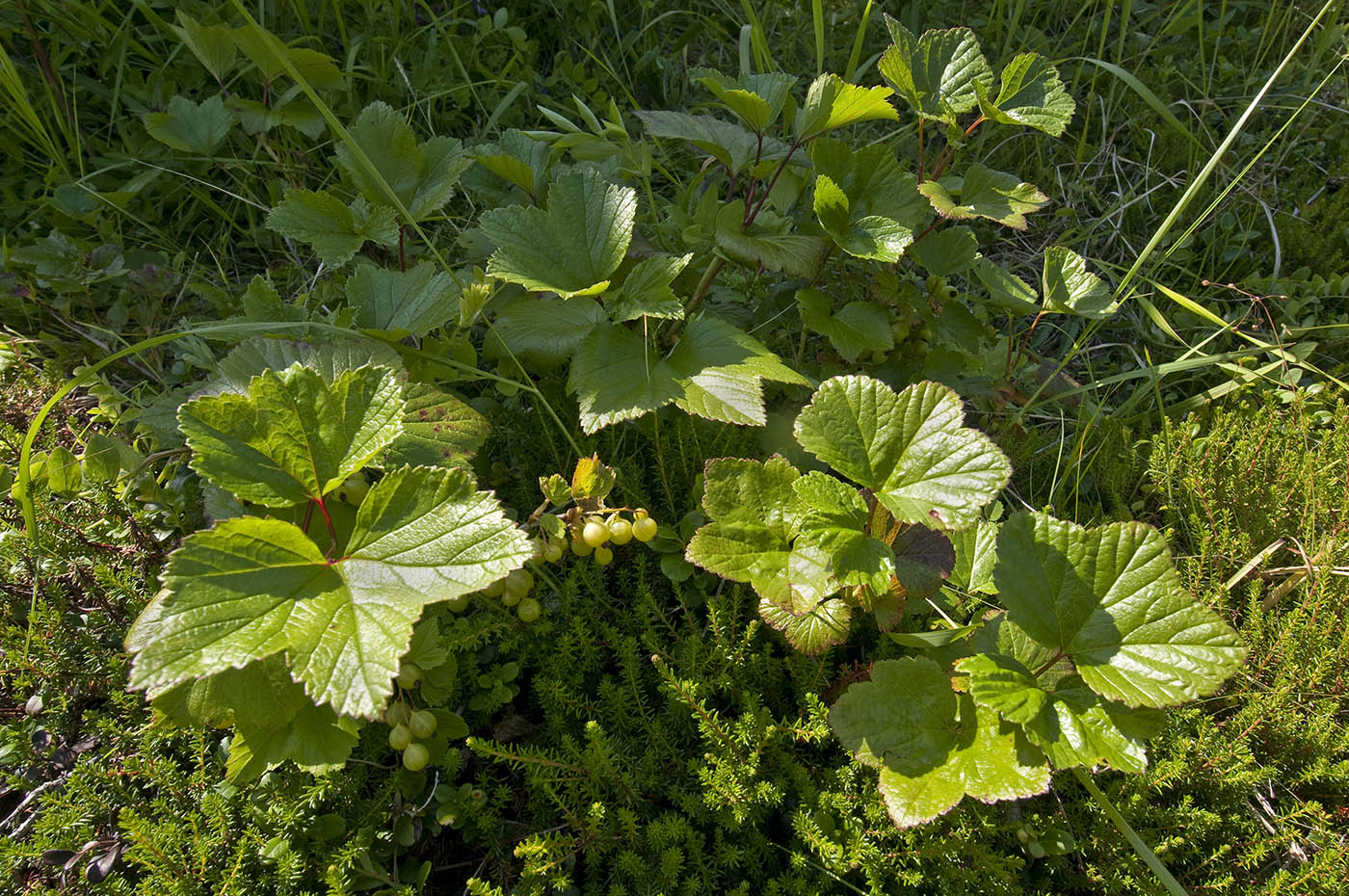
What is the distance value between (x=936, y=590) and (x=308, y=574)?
1.26 meters

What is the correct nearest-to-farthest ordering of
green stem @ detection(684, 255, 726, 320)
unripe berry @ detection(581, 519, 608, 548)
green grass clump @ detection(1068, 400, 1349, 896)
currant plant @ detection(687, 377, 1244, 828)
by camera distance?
currant plant @ detection(687, 377, 1244, 828)
unripe berry @ detection(581, 519, 608, 548)
green grass clump @ detection(1068, 400, 1349, 896)
green stem @ detection(684, 255, 726, 320)

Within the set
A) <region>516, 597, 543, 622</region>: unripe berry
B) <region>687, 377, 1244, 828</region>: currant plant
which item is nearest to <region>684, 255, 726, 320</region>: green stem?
<region>687, 377, 1244, 828</region>: currant plant

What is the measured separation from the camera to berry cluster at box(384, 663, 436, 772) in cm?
170

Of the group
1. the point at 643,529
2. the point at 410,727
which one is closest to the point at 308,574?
the point at 410,727

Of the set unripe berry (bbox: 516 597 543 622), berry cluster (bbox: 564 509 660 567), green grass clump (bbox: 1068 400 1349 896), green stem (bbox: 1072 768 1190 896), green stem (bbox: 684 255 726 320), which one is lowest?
green grass clump (bbox: 1068 400 1349 896)

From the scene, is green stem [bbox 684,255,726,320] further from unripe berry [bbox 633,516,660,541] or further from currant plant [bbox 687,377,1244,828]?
unripe berry [bbox 633,516,660,541]

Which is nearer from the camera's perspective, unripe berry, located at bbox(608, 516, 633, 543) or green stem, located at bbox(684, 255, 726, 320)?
unripe berry, located at bbox(608, 516, 633, 543)

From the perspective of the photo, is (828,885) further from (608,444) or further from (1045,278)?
(1045,278)

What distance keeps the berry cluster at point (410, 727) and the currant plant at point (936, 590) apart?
63 cm

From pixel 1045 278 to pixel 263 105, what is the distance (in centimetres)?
258

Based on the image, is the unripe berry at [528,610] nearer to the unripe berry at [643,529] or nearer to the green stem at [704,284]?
the unripe berry at [643,529]

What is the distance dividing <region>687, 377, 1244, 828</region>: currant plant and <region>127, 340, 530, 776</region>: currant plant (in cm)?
57

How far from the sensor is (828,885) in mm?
1765

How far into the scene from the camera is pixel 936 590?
6.06 ft
